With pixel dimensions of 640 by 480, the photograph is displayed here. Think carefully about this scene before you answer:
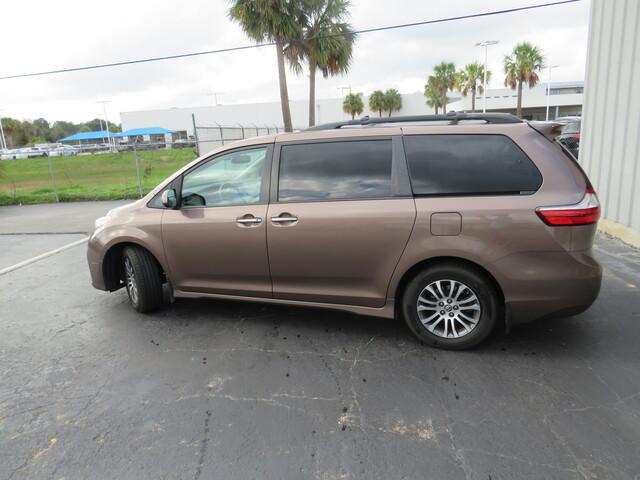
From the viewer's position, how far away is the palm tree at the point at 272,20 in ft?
55.1

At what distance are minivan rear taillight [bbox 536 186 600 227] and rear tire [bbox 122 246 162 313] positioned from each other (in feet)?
11.2

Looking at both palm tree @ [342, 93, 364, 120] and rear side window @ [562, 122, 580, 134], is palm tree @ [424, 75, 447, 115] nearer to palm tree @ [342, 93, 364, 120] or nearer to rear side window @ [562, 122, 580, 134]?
palm tree @ [342, 93, 364, 120]

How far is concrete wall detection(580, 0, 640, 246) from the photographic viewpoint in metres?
6.34

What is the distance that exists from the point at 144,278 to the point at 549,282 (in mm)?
3510

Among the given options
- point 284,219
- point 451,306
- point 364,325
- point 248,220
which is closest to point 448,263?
point 451,306

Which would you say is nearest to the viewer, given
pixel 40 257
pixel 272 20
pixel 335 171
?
pixel 335 171

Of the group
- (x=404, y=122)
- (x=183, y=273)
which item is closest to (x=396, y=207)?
(x=404, y=122)

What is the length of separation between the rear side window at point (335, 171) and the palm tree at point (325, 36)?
15.8m

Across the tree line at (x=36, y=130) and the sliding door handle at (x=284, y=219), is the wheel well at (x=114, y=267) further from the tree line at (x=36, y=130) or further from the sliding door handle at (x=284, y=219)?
the tree line at (x=36, y=130)

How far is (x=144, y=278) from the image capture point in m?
4.37

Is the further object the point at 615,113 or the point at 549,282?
the point at 615,113

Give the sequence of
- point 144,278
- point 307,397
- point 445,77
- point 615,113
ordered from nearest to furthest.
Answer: point 307,397, point 144,278, point 615,113, point 445,77

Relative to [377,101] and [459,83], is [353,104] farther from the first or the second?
[459,83]

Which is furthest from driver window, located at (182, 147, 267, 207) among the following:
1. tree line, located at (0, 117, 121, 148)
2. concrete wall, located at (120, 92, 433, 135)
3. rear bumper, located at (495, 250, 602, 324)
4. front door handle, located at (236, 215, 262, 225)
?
tree line, located at (0, 117, 121, 148)
